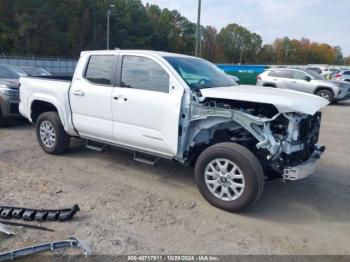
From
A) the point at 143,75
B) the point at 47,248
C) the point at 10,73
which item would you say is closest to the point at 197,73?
the point at 143,75

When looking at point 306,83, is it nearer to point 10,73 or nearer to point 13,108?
point 10,73

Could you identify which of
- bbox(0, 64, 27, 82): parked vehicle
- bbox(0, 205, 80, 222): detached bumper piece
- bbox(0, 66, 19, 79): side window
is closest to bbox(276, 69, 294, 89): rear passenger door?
bbox(0, 64, 27, 82): parked vehicle

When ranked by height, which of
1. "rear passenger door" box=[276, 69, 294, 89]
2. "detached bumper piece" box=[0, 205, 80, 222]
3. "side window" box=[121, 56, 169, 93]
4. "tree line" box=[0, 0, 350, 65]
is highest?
"tree line" box=[0, 0, 350, 65]

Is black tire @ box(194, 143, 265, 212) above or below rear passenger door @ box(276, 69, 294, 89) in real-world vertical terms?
below

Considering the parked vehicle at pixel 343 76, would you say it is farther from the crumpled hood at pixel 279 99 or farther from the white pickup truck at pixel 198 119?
the crumpled hood at pixel 279 99

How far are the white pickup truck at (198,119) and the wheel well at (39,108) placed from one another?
61 centimetres

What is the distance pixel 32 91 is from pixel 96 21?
7027cm

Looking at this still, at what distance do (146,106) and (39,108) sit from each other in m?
2.87

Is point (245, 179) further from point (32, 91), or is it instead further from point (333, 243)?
point (32, 91)

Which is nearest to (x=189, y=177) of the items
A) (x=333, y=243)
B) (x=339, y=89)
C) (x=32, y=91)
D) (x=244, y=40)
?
(x=333, y=243)

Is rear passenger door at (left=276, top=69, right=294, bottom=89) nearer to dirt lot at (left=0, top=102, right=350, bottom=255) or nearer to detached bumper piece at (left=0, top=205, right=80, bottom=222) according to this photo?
dirt lot at (left=0, top=102, right=350, bottom=255)

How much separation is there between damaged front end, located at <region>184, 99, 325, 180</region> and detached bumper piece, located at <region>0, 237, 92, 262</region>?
6.32 feet

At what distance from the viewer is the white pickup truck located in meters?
4.29

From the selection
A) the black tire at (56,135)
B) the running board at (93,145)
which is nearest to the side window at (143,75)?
the running board at (93,145)
